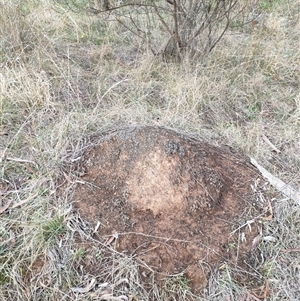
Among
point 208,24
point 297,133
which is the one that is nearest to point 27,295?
point 297,133

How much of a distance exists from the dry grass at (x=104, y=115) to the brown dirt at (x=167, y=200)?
0.08 meters

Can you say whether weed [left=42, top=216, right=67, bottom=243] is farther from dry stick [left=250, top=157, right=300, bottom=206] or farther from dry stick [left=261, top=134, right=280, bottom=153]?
Result: dry stick [left=261, top=134, right=280, bottom=153]

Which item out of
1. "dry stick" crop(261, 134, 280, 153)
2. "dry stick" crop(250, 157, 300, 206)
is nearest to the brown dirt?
"dry stick" crop(250, 157, 300, 206)

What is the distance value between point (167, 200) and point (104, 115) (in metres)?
0.96

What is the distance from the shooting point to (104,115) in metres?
2.76

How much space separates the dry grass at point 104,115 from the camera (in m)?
1.82

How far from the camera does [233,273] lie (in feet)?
6.09

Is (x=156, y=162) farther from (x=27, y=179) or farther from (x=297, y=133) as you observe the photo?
(x=297, y=133)

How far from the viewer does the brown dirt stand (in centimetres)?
188

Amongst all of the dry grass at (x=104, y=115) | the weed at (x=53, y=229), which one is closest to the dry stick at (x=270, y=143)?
the dry grass at (x=104, y=115)

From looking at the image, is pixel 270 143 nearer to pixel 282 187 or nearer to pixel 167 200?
pixel 282 187

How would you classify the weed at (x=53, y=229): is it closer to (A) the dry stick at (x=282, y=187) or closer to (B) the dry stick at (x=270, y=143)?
(A) the dry stick at (x=282, y=187)

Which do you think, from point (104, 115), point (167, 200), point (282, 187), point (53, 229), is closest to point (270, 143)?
point (282, 187)

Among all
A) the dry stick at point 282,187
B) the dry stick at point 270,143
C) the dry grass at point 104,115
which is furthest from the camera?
the dry stick at point 270,143
